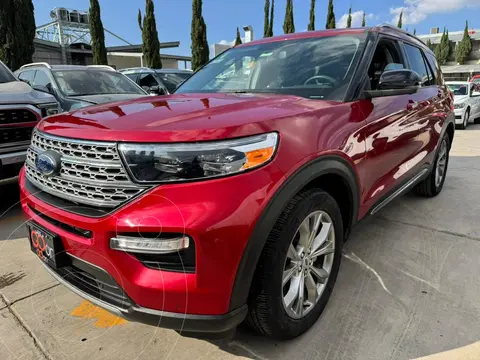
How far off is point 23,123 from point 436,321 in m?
4.24

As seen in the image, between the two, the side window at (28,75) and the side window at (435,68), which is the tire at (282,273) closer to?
the side window at (435,68)

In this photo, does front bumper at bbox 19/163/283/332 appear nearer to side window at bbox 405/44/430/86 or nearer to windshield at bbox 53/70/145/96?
side window at bbox 405/44/430/86

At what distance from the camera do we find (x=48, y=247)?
6.08ft

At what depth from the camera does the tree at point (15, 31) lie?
15284 mm

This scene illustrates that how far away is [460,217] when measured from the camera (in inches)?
155

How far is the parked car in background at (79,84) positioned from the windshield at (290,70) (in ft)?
11.5

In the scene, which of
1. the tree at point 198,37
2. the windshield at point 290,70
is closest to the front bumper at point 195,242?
the windshield at point 290,70

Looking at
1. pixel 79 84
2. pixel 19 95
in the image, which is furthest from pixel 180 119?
pixel 79 84

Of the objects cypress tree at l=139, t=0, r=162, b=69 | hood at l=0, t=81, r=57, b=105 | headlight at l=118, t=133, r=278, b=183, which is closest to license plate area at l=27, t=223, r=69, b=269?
headlight at l=118, t=133, r=278, b=183

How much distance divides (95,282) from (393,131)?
7.46ft

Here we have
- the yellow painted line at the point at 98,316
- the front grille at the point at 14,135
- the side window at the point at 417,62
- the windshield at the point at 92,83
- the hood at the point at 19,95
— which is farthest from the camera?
the windshield at the point at 92,83

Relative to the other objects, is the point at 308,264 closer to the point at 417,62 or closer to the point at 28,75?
the point at 417,62

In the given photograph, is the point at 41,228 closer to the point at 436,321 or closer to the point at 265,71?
the point at 265,71

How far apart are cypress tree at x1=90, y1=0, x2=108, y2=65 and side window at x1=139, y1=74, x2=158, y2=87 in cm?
1382
